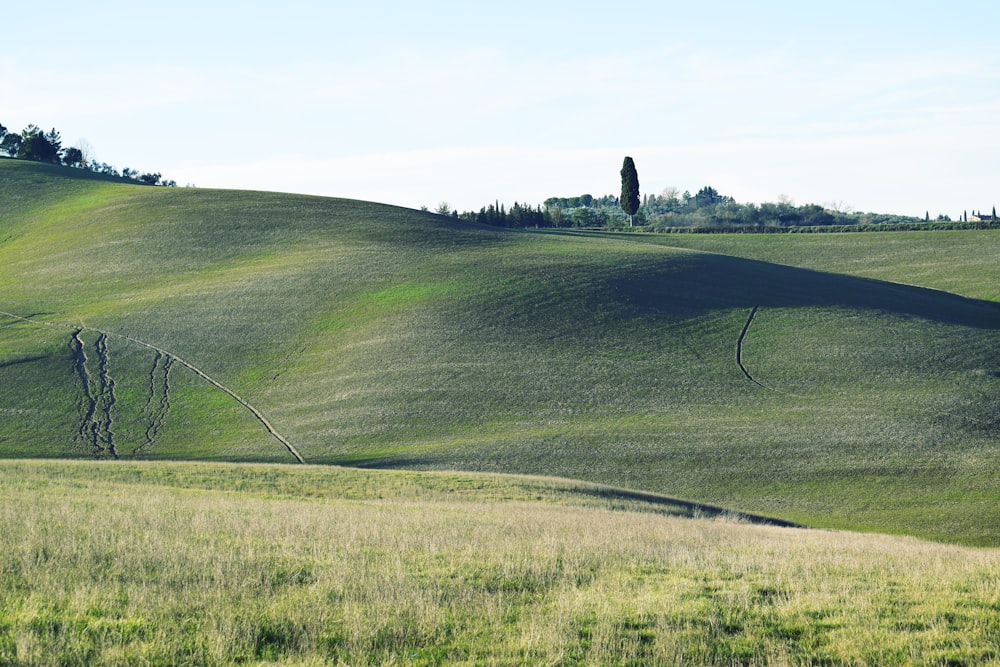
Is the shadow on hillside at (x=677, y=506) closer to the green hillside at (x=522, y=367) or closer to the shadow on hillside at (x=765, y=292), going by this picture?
the green hillside at (x=522, y=367)

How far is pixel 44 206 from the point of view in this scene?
123688 millimetres

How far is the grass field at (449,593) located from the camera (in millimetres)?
10000

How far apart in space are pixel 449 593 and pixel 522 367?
156ft

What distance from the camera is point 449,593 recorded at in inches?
485

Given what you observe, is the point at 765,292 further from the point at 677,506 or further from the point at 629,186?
the point at 629,186

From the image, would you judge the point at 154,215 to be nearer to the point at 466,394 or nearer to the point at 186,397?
the point at 186,397

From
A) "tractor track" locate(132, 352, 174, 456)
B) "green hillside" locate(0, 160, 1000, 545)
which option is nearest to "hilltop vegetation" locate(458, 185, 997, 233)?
"green hillside" locate(0, 160, 1000, 545)

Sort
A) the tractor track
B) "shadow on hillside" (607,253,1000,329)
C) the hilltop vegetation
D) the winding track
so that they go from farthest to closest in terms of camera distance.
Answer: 1. the hilltop vegetation
2. "shadow on hillside" (607,253,1000,329)
3. the tractor track
4. the winding track

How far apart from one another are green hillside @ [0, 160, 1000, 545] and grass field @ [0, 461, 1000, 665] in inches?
956

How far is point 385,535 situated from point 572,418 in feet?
120

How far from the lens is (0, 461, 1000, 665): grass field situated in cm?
1000

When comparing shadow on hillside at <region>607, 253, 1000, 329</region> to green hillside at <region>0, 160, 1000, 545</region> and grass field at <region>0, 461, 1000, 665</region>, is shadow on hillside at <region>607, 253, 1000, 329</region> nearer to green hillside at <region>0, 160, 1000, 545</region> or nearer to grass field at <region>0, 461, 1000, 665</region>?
green hillside at <region>0, 160, 1000, 545</region>

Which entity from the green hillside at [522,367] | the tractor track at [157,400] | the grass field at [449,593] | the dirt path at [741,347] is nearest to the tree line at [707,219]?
the green hillside at [522,367]

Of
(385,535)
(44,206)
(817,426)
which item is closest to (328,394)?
(817,426)
